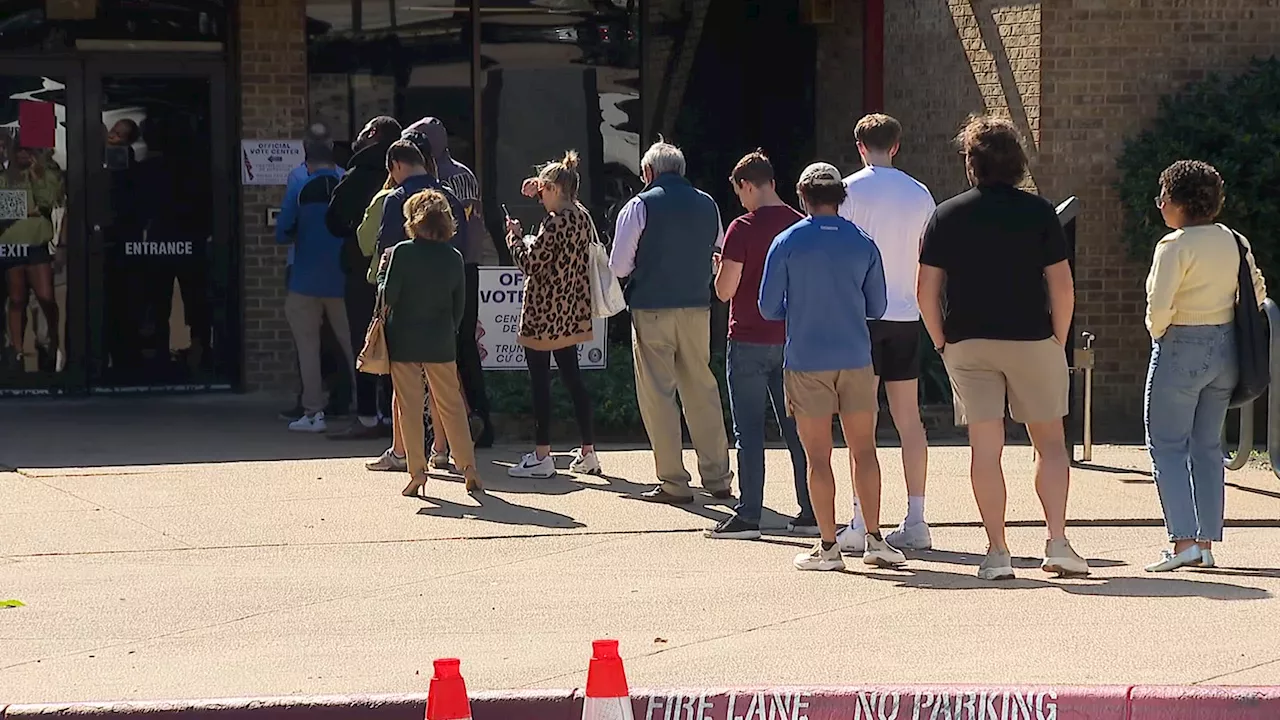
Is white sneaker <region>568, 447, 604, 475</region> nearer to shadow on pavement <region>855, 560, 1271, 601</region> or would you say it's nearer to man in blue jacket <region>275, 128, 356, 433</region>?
man in blue jacket <region>275, 128, 356, 433</region>

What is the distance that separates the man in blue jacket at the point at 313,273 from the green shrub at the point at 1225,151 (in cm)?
527

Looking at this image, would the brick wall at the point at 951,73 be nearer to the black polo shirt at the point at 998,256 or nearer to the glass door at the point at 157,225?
the glass door at the point at 157,225

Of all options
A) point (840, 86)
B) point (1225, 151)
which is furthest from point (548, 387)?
point (840, 86)

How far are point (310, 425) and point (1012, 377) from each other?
5812 mm

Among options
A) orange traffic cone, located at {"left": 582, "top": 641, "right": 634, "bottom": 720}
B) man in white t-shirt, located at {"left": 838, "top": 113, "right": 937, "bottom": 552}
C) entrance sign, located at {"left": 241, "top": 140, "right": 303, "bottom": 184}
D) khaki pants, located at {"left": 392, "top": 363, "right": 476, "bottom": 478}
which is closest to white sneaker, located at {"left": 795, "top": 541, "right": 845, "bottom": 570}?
man in white t-shirt, located at {"left": 838, "top": 113, "right": 937, "bottom": 552}

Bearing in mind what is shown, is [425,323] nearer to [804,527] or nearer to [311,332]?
[804,527]

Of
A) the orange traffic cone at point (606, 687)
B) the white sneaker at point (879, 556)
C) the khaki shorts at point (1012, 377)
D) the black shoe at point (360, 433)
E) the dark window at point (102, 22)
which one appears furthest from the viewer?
the dark window at point (102, 22)

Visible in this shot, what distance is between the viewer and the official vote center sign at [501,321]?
12.0 metres

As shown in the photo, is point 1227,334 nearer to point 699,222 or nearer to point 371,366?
point 699,222

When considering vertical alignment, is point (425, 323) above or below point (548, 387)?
above

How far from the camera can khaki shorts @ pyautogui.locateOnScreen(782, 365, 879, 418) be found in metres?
7.88

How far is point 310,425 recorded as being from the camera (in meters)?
12.2

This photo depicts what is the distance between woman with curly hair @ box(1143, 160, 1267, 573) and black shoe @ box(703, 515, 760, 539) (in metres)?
1.82

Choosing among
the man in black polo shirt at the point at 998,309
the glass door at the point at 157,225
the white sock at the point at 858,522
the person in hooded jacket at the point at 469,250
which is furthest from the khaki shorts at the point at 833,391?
the glass door at the point at 157,225
